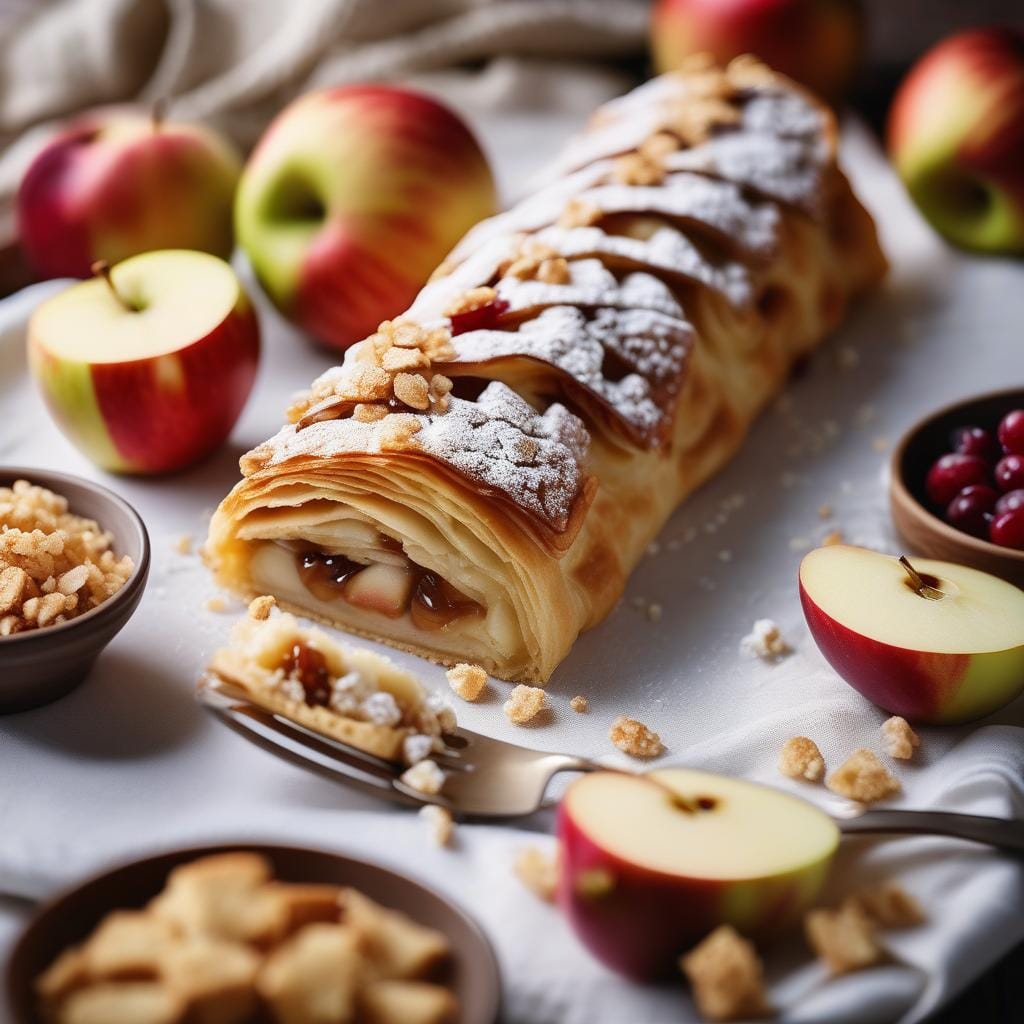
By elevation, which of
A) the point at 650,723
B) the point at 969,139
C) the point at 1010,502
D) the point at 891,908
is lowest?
the point at 650,723

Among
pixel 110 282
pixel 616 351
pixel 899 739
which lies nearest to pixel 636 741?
pixel 899 739

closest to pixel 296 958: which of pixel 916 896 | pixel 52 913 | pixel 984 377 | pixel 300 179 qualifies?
pixel 52 913

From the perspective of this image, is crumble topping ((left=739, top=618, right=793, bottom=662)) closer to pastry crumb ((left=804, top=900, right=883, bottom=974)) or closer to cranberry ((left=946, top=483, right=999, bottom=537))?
cranberry ((left=946, top=483, right=999, bottom=537))

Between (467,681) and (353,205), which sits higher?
(353,205)

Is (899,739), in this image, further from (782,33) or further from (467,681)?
(782,33)

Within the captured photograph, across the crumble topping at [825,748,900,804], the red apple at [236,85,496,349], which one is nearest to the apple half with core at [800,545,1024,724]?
the crumble topping at [825,748,900,804]

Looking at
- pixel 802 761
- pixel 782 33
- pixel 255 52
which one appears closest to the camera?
pixel 802 761

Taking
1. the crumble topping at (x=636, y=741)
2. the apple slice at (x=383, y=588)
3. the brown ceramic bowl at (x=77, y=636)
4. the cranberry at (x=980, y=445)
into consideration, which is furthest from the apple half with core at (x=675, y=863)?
the cranberry at (x=980, y=445)
